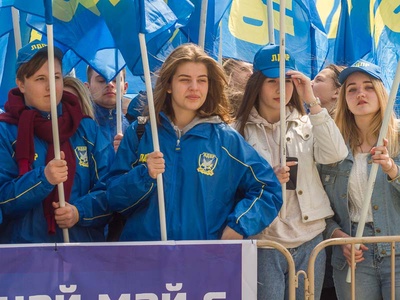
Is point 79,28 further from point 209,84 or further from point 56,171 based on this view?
point 56,171

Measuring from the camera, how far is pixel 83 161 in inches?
185

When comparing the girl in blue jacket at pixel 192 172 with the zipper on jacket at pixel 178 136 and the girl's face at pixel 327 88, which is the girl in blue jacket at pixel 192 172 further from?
the girl's face at pixel 327 88

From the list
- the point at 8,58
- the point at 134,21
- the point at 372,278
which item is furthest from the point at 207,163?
the point at 8,58

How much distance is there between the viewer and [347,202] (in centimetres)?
482

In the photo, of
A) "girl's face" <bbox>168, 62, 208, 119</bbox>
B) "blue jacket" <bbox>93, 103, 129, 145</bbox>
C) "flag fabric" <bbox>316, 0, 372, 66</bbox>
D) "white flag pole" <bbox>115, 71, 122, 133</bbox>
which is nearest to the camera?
"girl's face" <bbox>168, 62, 208, 119</bbox>

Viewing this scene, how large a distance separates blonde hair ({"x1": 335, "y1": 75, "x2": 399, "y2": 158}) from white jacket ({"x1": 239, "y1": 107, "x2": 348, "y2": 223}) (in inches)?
9.9

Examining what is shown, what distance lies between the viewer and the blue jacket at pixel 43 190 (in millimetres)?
4312

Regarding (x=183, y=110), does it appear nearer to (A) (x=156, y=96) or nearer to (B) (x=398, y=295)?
(A) (x=156, y=96)

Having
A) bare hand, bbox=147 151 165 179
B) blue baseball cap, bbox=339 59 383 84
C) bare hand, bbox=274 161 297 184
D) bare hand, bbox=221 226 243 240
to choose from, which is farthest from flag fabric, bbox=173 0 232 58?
bare hand, bbox=221 226 243 240

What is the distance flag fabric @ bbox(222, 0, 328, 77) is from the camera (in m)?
6.71

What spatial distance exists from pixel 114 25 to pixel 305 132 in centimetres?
139

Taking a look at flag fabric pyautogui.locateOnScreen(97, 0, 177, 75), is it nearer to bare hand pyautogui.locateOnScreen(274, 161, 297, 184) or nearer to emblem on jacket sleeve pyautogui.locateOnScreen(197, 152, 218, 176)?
emblem on jacket sleeve pyautogui.locateOnScreen(197, 152, 218, 176)

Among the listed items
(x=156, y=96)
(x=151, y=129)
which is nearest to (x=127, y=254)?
(x=151, y=129)

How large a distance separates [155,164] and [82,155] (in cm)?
69
